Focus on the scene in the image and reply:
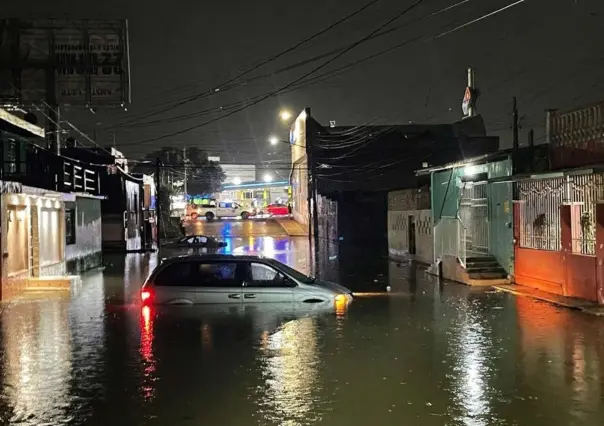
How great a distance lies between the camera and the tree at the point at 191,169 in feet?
282

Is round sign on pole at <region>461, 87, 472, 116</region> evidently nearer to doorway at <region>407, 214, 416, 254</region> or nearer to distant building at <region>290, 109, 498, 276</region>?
doorway at <region>407, 214, 416, 254</region>

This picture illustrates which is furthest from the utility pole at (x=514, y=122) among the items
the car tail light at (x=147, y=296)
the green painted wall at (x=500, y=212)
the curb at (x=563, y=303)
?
the car tail light at (x=147, y=296)

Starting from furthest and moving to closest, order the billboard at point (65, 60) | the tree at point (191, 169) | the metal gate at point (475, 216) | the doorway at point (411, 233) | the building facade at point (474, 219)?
the tree at point (191, 169) → the doorway at point (411, 233) → the billboard at point (65, 60) → the metal gate at point (475, 216) → the building facade at point (474, 219)

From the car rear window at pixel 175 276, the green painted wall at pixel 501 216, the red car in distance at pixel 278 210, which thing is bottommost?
the car rear window at pixel 175 276

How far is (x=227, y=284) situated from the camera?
593 inches

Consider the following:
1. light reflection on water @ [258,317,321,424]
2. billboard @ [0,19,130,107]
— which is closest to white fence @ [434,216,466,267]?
light reflection on water @ [258,317,321,424]

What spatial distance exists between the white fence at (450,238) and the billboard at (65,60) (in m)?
15.0

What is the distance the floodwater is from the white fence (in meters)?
7.08

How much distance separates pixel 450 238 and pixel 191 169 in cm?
6728

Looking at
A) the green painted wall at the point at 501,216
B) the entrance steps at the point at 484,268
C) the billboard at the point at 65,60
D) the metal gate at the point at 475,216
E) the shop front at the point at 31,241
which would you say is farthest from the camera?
the billboard at the point at 65,60

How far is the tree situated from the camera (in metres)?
86.0

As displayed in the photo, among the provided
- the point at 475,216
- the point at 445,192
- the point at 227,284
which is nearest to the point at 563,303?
the point at 227,284

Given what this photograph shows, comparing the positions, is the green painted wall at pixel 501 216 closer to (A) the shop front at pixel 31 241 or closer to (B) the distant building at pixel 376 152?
(A) the shop front at pixel 31 241

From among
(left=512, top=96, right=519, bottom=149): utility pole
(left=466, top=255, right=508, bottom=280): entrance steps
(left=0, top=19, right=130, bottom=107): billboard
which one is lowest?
(left=466, top=255, right=508, bottom=280): entrance steps
